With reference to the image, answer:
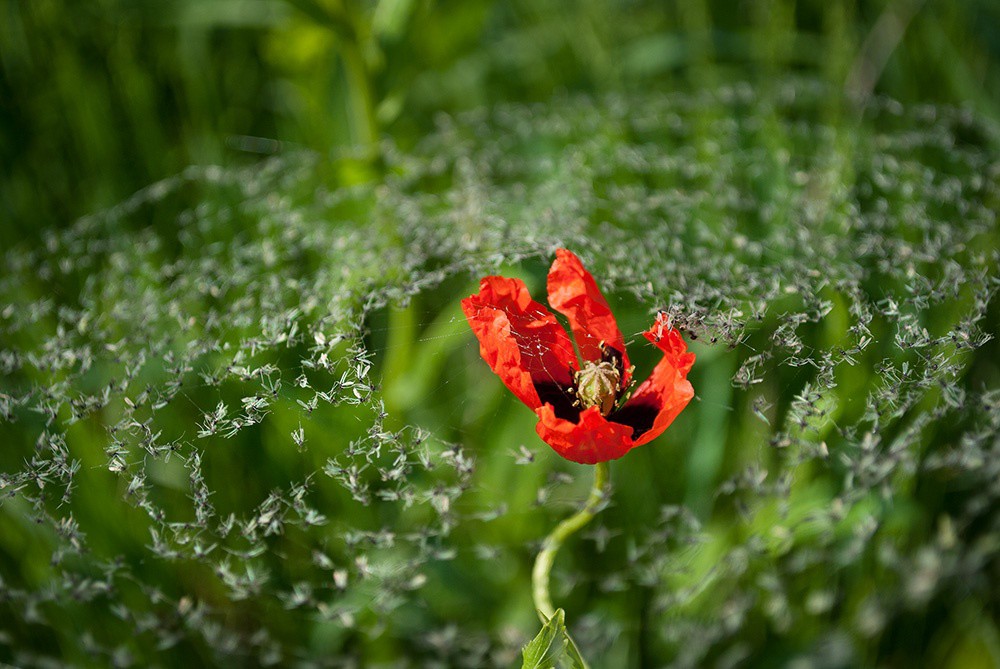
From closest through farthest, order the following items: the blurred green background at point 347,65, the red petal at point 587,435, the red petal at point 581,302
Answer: the red petal at point 587,435, the red petal at point 581,302, the blurred green background at point 347,65

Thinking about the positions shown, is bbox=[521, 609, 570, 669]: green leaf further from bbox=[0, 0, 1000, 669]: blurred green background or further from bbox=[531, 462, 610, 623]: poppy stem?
bbox=[0, 0, 1000, 669]: blurred green background

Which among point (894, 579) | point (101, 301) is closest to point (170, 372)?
point (101, 301)

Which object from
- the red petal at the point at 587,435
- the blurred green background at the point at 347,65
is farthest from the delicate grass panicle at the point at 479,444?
the blurred green background at the point at 347,65

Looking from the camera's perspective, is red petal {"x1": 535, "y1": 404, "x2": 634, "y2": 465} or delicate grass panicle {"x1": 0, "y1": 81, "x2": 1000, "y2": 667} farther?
delicate grass panicle {"x1": 0, "y1": 81, "x2": 1000, "y2": 667}

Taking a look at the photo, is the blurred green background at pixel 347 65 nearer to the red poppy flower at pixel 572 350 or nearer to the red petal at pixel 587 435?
the red poppy flower at pixel 572 350

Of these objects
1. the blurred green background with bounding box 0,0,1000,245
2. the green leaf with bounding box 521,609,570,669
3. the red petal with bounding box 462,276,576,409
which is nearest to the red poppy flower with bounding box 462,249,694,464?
the red petal with bounding box 462,276,576,409

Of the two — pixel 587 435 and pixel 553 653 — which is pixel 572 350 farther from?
pixel 553 653

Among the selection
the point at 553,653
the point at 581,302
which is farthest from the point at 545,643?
the point at 581,302

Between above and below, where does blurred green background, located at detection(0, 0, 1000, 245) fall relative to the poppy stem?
above
